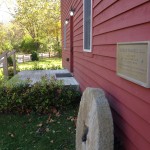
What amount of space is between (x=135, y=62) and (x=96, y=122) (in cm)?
71

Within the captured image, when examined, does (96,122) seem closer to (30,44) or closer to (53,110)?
(53,110)

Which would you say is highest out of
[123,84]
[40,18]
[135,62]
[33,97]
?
[40,18]

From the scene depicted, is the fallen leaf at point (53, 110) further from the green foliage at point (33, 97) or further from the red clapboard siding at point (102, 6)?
the red clapboard siding at point (102, 6)

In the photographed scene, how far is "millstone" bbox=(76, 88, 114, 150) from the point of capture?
2502 millimetres

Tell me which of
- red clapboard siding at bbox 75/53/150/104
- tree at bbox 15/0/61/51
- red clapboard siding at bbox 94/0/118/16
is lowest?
red clapboard siding at bbox 75/53/150/104

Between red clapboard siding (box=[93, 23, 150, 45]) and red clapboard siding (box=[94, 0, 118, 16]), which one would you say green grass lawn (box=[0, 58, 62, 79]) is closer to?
red clapboard siding (box=[94, 0, 118, 16])

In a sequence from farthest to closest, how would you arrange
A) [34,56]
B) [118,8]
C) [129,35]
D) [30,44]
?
[30,44], [34,56], [118,8], [129,35]

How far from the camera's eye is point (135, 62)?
2.31 m

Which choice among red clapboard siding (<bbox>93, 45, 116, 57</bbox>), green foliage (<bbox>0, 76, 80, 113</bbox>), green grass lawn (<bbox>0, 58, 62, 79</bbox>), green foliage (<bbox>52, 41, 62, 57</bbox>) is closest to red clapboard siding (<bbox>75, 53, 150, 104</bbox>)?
red clapboard siding (<bbox>93, 45, 116, 57</bbox>)

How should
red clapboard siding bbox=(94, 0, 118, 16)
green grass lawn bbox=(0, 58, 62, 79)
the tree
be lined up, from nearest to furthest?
red clapboard siding bbox=(94, 0, 118, 16) → green grass lawn bbox=(0, 58, 62, 79) → the tree

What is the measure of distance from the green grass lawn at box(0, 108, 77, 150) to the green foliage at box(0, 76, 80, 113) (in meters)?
0.24

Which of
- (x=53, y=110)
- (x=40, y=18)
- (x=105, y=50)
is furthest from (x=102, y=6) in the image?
(x=40, y=18)

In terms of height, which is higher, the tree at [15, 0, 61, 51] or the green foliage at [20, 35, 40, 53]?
the tree at [15, 0, 61, 51]

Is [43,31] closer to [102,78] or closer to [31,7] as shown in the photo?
[31,7]
